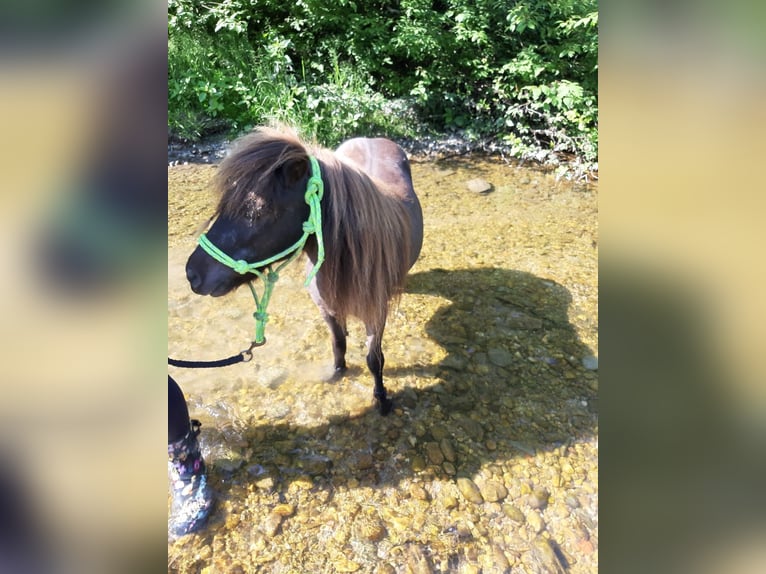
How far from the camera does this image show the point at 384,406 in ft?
9.04

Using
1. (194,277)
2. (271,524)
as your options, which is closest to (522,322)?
(271,524)

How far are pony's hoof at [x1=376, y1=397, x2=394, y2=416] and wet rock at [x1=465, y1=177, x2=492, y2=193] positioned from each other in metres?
3.91

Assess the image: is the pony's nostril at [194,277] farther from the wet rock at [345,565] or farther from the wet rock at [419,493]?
the wet rock at [419,493]

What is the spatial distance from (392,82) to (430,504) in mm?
7179

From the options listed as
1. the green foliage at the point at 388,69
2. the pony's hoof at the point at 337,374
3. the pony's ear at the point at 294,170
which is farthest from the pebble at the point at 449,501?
the green foliage at the point at 388,69

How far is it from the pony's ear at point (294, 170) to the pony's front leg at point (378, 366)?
3.44 feet

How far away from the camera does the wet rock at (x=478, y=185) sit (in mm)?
5969
